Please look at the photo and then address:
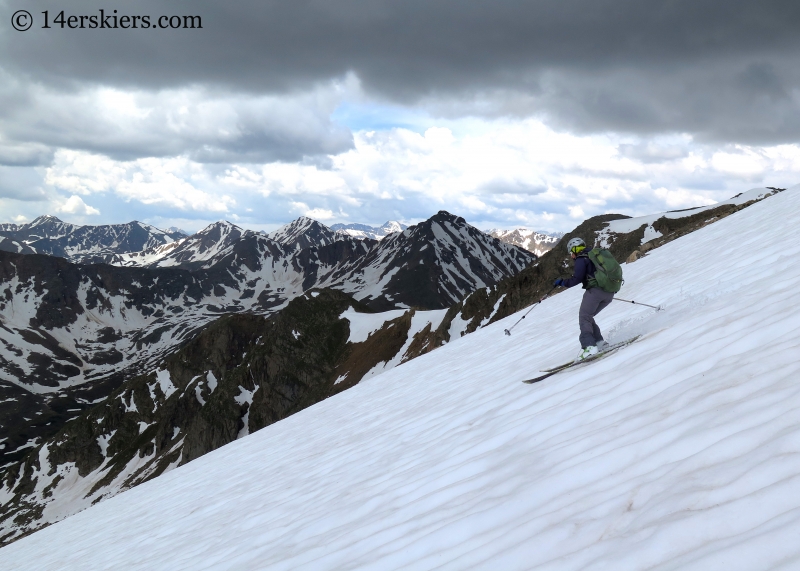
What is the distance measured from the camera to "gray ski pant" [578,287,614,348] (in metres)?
7.79

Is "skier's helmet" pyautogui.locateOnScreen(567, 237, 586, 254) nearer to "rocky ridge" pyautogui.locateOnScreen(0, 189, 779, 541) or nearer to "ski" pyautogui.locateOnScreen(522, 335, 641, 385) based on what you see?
"ski" pyautogui.locateOnScreen(522, 335, 641, 385)

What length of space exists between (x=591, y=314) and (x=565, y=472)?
437 centimetres

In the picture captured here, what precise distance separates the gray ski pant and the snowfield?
2.43 feet

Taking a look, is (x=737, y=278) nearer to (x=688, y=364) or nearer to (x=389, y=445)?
(x=688, y=364)

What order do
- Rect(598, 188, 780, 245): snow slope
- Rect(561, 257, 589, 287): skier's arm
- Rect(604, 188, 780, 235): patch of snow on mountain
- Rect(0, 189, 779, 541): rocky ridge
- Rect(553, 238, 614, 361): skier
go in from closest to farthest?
→ Rect(553, 238, 614, 361): skier → Rect(561, 257, 589, 287): skier's arm → Rect(598, 188, 780, 245): snow slope → Rect(604, 188, 780, 235): patch of snow on mountain → Rect(0, 189, 779, 541): rocky ridge

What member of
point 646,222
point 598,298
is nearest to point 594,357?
point 598,298

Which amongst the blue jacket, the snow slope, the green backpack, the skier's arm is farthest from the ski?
the snow slope

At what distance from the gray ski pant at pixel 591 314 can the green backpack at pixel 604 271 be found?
0.39 ft

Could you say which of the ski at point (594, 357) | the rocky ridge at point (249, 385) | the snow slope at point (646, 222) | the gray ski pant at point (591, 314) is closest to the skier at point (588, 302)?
the gray ski pant at point (591, 314)

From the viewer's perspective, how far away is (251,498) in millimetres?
8344

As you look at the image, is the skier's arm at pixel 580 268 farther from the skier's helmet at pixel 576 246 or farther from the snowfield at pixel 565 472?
the snowfield at pixel 565 472

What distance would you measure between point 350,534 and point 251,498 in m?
4.20

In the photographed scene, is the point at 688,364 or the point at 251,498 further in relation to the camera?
the point at 251,498

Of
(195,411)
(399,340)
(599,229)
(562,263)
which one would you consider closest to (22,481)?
(195,411)
